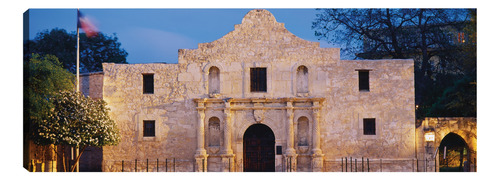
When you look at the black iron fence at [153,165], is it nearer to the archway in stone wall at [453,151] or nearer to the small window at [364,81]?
the small window at [364,81]

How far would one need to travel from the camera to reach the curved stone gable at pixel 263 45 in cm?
2566

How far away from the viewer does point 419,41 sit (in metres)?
31.8

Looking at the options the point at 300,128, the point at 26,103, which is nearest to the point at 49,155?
the point at 26,103

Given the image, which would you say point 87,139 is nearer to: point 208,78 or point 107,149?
point 107,149

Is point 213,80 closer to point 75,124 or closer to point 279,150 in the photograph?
point 279,150

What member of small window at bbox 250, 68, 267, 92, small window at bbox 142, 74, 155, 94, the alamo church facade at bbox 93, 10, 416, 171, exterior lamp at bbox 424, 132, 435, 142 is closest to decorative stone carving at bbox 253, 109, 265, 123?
the alamo church facade at bbox 93, 10, 416, 171

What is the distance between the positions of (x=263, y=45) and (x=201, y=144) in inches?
203

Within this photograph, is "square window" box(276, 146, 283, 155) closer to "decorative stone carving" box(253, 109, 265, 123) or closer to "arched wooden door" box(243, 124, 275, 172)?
"arched wooden door" box(243, 124, 275, 172)

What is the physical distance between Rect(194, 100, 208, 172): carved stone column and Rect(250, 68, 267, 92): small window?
241 centimetres

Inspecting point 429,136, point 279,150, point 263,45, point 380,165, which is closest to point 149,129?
point 279,150

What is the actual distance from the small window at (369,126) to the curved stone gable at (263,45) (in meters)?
3.07

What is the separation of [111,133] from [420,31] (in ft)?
57.4

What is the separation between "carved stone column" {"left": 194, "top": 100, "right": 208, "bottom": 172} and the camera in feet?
82.0

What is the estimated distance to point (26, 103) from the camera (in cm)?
2117
